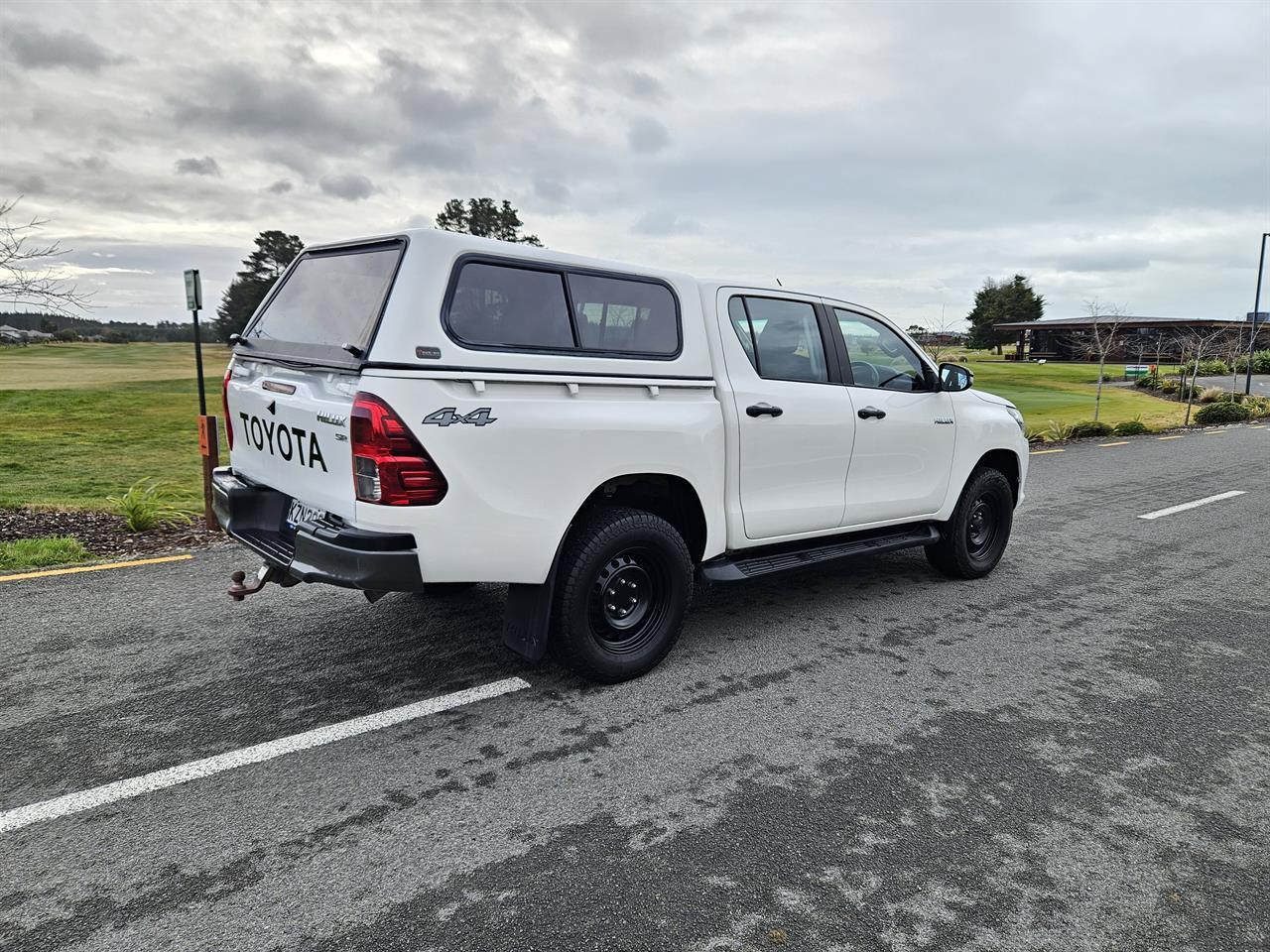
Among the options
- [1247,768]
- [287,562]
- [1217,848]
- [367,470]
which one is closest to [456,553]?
[367,470]

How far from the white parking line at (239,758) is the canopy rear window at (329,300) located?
1589 mm

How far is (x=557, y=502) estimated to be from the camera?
137 inches

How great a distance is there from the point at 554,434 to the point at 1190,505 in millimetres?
8596

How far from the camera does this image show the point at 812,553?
15.4 feet

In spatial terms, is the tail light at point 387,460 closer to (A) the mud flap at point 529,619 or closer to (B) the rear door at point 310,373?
(B) the rear door at point 310,373

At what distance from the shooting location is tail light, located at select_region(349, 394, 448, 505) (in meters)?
3.04

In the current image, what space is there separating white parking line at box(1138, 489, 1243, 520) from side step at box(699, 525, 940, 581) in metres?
4.30

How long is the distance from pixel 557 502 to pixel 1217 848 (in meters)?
2.68

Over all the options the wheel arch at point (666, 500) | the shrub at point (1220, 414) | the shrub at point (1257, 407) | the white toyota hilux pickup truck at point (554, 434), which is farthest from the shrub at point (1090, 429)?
the wheel arch at point (666, 500)

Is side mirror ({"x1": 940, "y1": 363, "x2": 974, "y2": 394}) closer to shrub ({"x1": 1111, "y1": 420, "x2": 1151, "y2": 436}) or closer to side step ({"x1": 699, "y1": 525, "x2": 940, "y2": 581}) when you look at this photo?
side step ({"x1": 699, "y1": 525, "x2": 940, "y2": 581})

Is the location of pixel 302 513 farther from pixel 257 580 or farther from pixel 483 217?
pixel 483 217

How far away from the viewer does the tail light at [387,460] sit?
9.97ft

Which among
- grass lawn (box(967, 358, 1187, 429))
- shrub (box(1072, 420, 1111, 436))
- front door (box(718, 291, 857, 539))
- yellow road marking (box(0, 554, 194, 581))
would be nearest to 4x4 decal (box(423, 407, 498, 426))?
front door (box(718, 291, 857, 539))

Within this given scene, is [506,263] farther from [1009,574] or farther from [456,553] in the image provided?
[1009,574]
